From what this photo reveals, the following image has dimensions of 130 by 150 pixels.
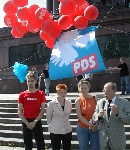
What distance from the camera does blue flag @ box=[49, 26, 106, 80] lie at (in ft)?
20.6

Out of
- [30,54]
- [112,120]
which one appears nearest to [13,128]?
[112,120]

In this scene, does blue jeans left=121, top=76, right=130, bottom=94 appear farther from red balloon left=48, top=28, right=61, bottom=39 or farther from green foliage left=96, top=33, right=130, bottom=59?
red balloon left=48, top=28, right=61, bottom=39

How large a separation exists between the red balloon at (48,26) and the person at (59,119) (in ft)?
7.25

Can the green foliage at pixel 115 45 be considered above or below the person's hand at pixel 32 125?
above

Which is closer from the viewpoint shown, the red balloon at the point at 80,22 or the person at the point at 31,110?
the person at the point at 31,110

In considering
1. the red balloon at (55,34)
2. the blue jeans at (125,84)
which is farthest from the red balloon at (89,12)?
the blue jeans at (125,84)

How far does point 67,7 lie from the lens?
7195 millimetres

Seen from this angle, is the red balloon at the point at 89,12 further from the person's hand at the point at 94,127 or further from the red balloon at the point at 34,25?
the person's hand at the point at 94,127

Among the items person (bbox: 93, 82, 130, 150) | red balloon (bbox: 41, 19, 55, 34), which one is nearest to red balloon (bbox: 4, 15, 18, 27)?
red balloon (bbox: 41, 19, 55, 34)

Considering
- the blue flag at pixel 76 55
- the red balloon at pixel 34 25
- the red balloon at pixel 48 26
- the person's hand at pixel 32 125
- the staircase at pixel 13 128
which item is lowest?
the staircase at pixel 13 128

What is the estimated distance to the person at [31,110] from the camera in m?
5.25

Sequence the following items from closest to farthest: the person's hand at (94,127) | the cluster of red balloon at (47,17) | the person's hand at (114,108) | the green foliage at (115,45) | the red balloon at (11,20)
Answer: the person's hand at (114,108) < the person's hand at (94,127) < the cluster of red balloon at (47,17) < the red balloon at (11,20) < the green foliage at (115,45)

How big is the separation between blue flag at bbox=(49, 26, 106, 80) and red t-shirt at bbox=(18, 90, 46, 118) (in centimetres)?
139

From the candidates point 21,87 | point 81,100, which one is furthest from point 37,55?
point 81,100
